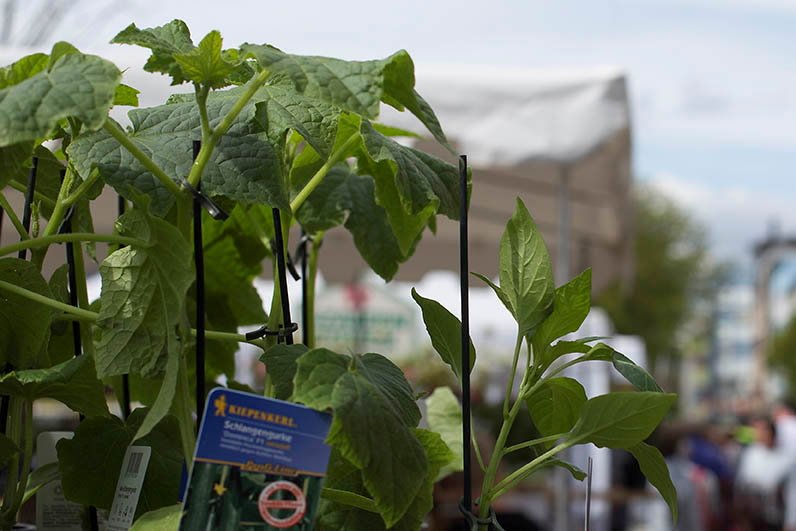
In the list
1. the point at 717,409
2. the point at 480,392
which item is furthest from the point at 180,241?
the point at 717,409

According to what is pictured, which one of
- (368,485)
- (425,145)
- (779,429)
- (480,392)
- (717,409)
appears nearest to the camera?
(368,485)

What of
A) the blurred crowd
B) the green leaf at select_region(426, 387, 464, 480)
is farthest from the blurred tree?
the green leaf at select_region(426, 387, 464, 480)

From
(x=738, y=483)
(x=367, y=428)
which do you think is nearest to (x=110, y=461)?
(x=367, y=428)

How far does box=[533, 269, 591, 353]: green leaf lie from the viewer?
1.94 feet

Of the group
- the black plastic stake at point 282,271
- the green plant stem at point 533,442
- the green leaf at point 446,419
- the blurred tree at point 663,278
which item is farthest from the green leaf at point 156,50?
the blurred tree at point 663,278

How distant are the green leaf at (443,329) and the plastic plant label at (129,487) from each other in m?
0.21

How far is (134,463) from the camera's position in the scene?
22.6 inches

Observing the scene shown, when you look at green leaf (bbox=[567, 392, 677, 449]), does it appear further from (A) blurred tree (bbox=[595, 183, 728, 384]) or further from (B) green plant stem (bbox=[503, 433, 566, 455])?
(A) blurred tree (bbox=[595, 183, 728, 384])

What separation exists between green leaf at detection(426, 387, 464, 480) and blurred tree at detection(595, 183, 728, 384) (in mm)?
20171

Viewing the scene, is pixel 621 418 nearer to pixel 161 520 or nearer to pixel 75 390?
pixel 161 520

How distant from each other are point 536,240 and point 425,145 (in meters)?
2.14

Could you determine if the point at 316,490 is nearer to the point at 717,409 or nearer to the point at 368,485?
the point at 368,485

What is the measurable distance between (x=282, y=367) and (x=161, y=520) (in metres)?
0.11

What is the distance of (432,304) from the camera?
62 centimetres
